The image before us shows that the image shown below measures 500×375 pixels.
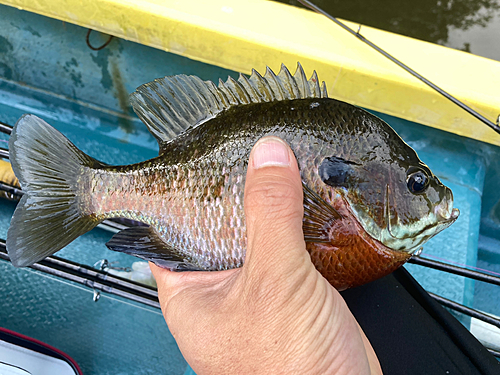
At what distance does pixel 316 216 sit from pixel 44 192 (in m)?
0.79

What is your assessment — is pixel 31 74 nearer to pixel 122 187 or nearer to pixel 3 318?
pixel 3 318

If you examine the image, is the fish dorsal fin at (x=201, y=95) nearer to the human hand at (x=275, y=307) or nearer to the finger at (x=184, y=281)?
the human hand at (x=275, y=307)

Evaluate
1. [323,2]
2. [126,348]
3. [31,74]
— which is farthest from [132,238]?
[323,2]

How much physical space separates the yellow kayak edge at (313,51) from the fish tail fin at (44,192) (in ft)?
2.62

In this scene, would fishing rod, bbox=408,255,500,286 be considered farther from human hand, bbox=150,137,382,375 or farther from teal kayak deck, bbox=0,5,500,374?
human hand, bbox=150,137,382,375

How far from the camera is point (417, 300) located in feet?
4.16

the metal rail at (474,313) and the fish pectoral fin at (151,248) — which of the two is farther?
the metal rail at (474,313)

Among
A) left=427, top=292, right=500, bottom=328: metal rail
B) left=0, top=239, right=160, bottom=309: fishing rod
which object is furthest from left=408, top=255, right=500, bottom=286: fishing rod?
left=0, top=239, right=160, bottom=309: fishing rod

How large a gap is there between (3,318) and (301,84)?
1.70 metres

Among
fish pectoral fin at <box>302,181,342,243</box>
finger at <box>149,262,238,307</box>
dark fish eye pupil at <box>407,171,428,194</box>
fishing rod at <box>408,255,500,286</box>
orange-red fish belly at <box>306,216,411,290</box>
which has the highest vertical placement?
dark fish eye pupil at <box>407,171,428,194</box>

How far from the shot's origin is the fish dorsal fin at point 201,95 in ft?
3.04

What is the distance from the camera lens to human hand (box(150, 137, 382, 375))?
2.27 feet

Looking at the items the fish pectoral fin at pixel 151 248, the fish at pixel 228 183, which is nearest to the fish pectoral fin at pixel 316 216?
the fish at pixel 228 183

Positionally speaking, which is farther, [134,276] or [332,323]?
[134,276]
